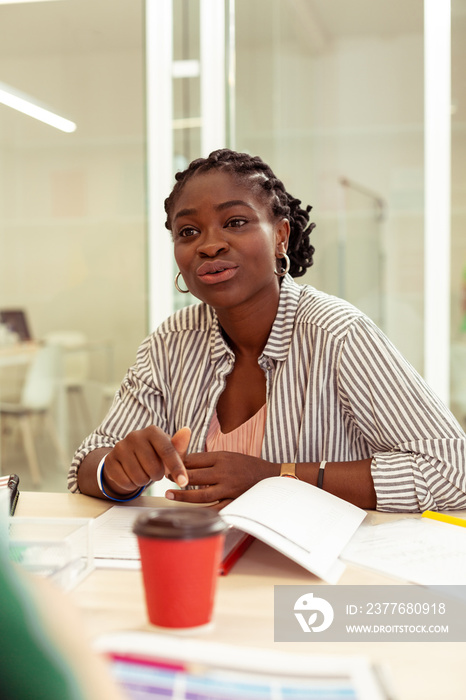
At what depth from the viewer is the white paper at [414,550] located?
896 millimetres

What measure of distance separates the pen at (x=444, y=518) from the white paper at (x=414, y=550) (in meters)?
0.01

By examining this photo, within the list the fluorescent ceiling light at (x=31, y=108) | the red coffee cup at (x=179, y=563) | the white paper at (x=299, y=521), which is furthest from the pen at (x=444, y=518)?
the fluorescent ceiling light at (x=31, y=108)

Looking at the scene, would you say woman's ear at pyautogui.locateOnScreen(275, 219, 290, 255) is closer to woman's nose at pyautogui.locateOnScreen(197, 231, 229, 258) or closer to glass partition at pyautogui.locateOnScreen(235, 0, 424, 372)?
woman's nose at pyautogui.locateOnScreen(197, 231, 229, 258)

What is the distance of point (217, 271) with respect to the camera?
5.00ft

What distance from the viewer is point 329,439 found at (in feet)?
5.01

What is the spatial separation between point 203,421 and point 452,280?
152 centimetres

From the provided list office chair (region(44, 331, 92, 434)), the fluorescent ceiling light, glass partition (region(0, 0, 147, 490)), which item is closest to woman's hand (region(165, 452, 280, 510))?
glass partition (region(0, 0, 147, 490))

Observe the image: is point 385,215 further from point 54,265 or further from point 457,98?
point 54,265

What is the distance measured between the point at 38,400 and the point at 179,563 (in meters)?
2.76

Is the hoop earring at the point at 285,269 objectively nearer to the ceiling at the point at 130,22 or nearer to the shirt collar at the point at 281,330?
the shirt collar at the point at 281,330

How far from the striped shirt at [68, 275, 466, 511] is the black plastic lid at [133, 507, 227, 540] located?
0.64 m

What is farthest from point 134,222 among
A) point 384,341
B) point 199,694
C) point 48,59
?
point 199,694

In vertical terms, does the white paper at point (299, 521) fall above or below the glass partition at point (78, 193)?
below

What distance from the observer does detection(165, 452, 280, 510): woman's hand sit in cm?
123
